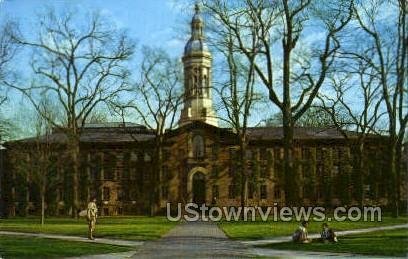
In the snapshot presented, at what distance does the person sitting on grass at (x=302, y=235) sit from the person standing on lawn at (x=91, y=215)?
10.3 ft

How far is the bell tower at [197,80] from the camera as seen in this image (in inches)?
402

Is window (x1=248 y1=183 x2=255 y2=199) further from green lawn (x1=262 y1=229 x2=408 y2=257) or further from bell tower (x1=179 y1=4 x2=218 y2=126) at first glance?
bell tower (x1=179 y1=4 x2=218 y2=126)

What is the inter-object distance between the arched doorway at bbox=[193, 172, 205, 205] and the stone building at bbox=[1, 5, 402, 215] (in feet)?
0.05

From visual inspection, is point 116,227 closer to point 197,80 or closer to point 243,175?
point 243,175

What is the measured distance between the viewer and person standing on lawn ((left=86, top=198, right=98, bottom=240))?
33.6 feet

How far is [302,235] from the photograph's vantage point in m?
10.2

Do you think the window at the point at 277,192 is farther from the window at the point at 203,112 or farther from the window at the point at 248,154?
the window at the point at 203,112

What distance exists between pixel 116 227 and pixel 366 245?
3.97 meters

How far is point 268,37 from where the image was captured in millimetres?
10750

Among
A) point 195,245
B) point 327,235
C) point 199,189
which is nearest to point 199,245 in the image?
point 195,245

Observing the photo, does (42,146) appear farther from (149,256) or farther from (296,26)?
(296,26)

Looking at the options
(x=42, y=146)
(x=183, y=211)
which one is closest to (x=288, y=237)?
(x=183, y=211)

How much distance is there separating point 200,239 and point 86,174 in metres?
2.06

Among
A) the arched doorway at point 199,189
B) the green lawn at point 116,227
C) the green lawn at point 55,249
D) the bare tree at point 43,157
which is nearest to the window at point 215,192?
the arched doorway at point 199,189
